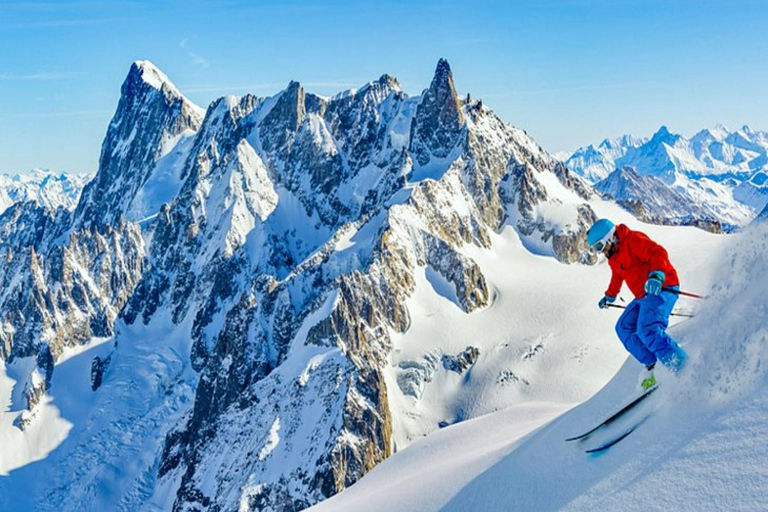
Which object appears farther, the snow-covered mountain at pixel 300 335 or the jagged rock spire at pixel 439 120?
the jagged rock spire at pixel 439 120

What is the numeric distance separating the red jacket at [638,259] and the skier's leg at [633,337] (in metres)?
0.42

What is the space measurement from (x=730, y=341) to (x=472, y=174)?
148 metres

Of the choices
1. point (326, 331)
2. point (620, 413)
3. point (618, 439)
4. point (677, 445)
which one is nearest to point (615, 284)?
point (620, 413)

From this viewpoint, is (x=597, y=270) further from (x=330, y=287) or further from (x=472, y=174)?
(x=330, y=287)

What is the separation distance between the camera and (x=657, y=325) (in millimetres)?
11391

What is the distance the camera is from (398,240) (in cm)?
12962

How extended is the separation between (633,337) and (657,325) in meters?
0.87

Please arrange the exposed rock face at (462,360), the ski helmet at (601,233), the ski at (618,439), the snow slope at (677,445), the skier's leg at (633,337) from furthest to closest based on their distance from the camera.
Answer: the exposed rock face at (462,360)
the ski helmet at (601,233)
the skier's leg at (633,337)
the ski at (618,439)
the snow slope at (677,445)

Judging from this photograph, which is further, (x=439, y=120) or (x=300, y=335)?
(x=439, y=120)

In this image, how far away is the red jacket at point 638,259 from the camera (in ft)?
40.8

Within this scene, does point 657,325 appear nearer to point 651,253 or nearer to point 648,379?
point 648,379

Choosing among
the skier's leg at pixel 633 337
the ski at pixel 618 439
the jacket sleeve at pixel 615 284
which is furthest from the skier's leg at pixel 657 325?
the jacket sleeve at pixel 615 284

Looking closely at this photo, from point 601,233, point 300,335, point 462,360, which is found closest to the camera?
point 601,233

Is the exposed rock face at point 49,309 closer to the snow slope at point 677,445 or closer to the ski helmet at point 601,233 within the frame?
the snow slope at point 677,445
